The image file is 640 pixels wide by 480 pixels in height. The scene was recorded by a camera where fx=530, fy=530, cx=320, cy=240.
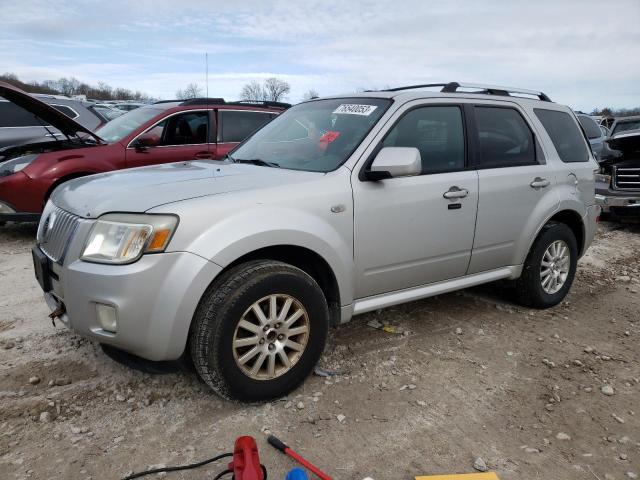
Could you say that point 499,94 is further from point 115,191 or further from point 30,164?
point 30,164

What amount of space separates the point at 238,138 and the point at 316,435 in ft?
17.8

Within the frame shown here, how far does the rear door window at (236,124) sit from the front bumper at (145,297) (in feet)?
15.8

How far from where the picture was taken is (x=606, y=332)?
4.20 meters

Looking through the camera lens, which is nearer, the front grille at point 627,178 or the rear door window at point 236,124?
the rear door window at point 236,124

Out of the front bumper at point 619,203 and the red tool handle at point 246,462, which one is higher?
the front bumper at point 619,203

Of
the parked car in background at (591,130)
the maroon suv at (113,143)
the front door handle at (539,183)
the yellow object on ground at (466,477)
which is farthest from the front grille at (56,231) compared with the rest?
the parked car in background at (591,130)

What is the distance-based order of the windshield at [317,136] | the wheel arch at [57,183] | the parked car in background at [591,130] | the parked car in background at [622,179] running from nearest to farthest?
the windshield at [317,136] → the wheel arch at [57,183] → the parked car in background at [622,179] → the parked car in background at [591,130]

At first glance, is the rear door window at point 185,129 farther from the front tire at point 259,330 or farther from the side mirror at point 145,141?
the front tire at point 259,330

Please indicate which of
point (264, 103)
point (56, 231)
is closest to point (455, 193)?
point (56, 231)

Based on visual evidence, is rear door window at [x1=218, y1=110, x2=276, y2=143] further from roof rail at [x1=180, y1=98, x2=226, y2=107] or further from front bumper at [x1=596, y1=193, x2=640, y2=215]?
front bumper at [x1=596, y1=193, x2=640, y2=215]

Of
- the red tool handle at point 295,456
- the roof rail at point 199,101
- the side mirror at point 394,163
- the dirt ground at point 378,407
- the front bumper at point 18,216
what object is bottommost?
the dirt ground at point 378,407

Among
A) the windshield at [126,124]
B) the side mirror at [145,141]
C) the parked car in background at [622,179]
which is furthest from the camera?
the parked car in background at [622,179]

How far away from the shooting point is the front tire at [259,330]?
2684mm

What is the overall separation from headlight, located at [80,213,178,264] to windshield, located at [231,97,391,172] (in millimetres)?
1102
